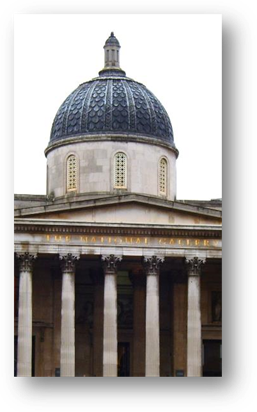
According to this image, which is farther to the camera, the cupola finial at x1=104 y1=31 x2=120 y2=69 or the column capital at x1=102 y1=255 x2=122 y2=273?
the cupola finial at x1=104 y1=31 x2=120 y2=69

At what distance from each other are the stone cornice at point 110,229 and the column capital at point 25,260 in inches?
49.7

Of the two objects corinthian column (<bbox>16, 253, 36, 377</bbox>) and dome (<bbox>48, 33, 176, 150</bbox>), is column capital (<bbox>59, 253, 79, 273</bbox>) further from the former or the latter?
dome (<bbox>48, 33, 176, 150</bbox>)

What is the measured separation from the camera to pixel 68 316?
6406 cm

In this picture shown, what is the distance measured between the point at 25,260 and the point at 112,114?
42.6 feet

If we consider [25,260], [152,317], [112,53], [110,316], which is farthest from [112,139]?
[152,317]

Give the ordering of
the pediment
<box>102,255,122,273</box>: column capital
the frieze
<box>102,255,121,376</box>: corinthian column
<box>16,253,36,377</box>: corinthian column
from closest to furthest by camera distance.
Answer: <box>16,253,36,377</box>: corinthian column → the frieze → <box>102,255,121,376</box>: corinthian column → <box>102,255,122,273</box>: column capital → the pediment

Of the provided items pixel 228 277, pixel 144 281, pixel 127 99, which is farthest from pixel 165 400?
pixel 127 99

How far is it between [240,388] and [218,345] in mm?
41113

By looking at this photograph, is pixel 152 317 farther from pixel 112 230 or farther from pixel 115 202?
pixel 115 202

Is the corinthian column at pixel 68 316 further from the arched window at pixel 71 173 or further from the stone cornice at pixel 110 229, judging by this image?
the arched window at pixel 71 173

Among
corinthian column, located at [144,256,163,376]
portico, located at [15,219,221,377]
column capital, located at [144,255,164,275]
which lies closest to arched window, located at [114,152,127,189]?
portico, located at [15,219,221,377]

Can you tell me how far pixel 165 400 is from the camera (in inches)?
1192

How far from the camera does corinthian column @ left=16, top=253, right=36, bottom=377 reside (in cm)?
6333

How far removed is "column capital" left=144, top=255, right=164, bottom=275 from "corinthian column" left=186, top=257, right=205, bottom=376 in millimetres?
1583
